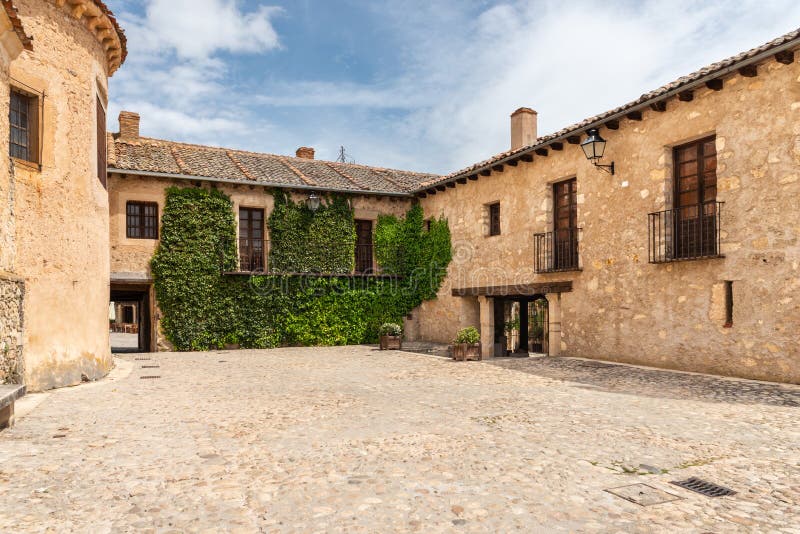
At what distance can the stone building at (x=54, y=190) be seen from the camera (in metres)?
7.69

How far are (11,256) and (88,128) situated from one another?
287cm

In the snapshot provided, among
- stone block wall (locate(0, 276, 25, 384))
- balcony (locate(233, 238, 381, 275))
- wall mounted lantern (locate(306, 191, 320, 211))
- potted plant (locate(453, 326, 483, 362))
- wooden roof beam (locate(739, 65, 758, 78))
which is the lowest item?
potted plant (locate(453, 326, 483, 362))

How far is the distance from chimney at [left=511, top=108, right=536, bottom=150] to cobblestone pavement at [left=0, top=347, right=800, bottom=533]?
32.5 ft

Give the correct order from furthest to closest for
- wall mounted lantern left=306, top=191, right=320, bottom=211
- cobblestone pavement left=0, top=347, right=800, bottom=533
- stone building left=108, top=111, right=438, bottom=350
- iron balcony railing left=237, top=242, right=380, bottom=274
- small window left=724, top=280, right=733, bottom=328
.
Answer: wall mounted lantern left=306, top=191, right=320, bottom=211
iron balcony railing left=237, top=242, right=380, bottom=274
stone building left=108, top=111, right=438, bottom=350
small window left=724, top=280, right=733, bottom=328
cobblestone pavement left=0, top=347, right=800, bottom=533

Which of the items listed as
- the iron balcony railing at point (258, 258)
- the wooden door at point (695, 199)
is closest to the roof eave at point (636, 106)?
the wooden door at point (695, 199)

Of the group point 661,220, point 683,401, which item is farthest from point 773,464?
point 661,220

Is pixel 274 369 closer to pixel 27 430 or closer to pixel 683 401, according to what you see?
pixel 27 430

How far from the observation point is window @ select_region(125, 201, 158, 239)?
15.0 meters

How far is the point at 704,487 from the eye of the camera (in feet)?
12.8

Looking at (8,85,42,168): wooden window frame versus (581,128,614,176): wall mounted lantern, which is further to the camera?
(581,128,614,176): wall mounted lantern

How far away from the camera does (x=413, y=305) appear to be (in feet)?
60.1

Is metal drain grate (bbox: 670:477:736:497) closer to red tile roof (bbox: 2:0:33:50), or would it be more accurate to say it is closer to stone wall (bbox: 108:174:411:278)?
red tile roof (bbox: 2:0:33:50)

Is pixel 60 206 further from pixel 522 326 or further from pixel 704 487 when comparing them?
pixel 522 326

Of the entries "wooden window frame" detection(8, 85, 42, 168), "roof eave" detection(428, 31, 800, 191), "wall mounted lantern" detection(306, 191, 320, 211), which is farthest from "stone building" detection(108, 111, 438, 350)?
"wooden window frame" detection(8, 85, 42, 168)
